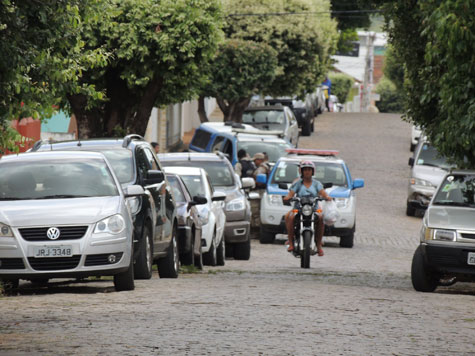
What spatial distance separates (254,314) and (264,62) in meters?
30.4

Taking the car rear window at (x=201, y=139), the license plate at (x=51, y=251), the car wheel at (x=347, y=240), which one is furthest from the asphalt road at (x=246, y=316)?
the car rear window at (x=201, y=139)

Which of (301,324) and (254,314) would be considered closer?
(301,324)

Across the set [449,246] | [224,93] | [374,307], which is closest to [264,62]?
[224,93]

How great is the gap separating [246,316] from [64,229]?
8.40 ft

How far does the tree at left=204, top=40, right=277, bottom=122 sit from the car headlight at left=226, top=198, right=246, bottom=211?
1818cm

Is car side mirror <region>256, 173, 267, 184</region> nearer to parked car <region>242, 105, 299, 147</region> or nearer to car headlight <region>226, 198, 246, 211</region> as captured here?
car headlight <region>226, 198, 246, 211</region>

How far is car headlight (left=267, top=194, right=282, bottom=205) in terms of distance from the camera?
23094 mm

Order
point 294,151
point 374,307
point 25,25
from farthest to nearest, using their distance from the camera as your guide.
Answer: point 294,151 → point 374,307 → point 25,25

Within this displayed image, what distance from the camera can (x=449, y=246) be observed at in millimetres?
13547

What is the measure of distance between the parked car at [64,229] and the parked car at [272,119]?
25689 millimetres

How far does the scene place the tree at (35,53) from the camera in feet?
26.7

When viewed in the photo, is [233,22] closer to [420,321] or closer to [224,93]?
[224,93]

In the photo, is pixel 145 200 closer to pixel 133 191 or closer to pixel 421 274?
pixel 133 191

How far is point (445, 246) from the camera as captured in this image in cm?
1357
